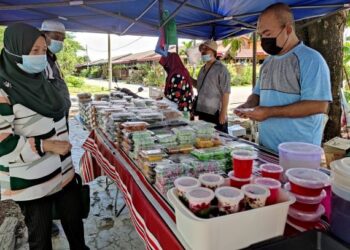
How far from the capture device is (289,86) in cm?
167

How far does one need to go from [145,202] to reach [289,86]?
3.52 feet

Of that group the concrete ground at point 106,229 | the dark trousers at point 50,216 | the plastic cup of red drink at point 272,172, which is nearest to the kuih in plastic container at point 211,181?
the plastic cup of red drink at point 272,172

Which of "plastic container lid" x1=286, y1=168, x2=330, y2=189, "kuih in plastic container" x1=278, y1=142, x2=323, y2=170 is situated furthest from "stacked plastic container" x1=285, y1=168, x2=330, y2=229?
"kuih in plastic container" x1=278, y1=142, x2=323, y2=170

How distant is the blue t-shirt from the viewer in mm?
1573

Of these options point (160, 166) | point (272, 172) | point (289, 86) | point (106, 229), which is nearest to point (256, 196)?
point (272, 172)

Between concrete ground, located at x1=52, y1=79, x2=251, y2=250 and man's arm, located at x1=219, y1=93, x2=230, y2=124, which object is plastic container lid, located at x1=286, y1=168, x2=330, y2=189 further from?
man's arm, located at x1=219, y1=93, x2=230, y2=124

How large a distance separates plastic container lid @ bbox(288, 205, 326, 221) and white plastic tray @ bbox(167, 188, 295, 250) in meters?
0.12

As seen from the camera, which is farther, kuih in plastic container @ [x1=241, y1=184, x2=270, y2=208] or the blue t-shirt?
the blue t-shirt

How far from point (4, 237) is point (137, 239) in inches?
41.8

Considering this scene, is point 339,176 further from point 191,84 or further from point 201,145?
point 191,84

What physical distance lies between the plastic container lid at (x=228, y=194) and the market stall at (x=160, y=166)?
0.19 ft

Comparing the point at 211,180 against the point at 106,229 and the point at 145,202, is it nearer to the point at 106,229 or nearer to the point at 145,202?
the point at 145,202

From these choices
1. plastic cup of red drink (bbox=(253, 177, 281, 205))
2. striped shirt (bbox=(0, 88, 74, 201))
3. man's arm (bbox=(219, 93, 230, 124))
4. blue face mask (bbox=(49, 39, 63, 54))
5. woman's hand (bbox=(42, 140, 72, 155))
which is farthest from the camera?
man's arm (bbox=(219, 93, 230, 124))

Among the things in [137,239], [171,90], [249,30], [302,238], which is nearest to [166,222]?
[302,238]
